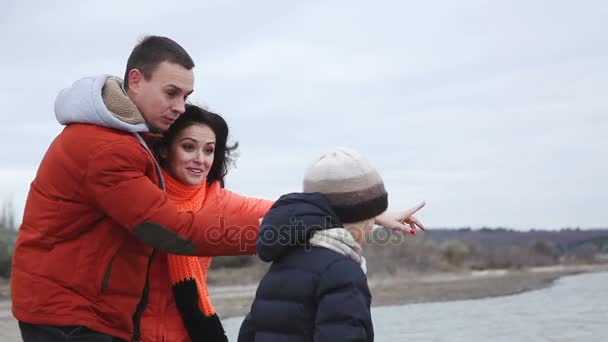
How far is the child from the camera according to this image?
3115 millimetres

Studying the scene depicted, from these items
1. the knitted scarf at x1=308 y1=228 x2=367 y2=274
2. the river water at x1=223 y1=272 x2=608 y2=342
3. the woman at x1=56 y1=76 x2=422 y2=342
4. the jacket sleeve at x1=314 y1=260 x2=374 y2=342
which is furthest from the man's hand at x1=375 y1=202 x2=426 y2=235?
the river water at x1=223 y1=272 x2=608 y2=342

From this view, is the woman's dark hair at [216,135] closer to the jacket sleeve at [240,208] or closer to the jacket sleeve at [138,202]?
the jacket sleeve at [240,208]

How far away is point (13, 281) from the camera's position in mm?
3523

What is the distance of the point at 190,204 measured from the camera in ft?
13.3

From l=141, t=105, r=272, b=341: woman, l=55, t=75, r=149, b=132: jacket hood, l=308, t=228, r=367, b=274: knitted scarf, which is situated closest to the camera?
l=308, t=228, r=367, b=274: knitted scarf

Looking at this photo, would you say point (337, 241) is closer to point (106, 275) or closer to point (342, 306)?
point (342, 306)

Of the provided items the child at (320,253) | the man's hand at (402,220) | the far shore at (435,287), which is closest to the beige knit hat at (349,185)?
the child at (320,253)

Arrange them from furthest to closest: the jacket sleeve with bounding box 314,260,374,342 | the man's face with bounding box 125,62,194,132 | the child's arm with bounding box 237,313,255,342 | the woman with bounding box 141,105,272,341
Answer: the woman with bounding box 141,105,272,341 < the man's face with bounding box 125,62,194,132 < the child's arm with bounding box 237,313,255,342 < the jacket sleeve with bounding box 314,260,374,342

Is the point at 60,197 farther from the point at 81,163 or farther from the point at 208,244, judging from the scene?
the point at 208,244

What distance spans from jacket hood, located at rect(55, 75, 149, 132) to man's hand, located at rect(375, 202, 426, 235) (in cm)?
97

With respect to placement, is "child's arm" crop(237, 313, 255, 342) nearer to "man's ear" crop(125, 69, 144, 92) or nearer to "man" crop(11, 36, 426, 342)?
"man" crop(11, 36, 426, 342)

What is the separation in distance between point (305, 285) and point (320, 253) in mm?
121

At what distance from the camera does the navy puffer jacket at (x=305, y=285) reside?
121 inches

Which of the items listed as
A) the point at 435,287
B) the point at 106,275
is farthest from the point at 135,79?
the point at 435,287
